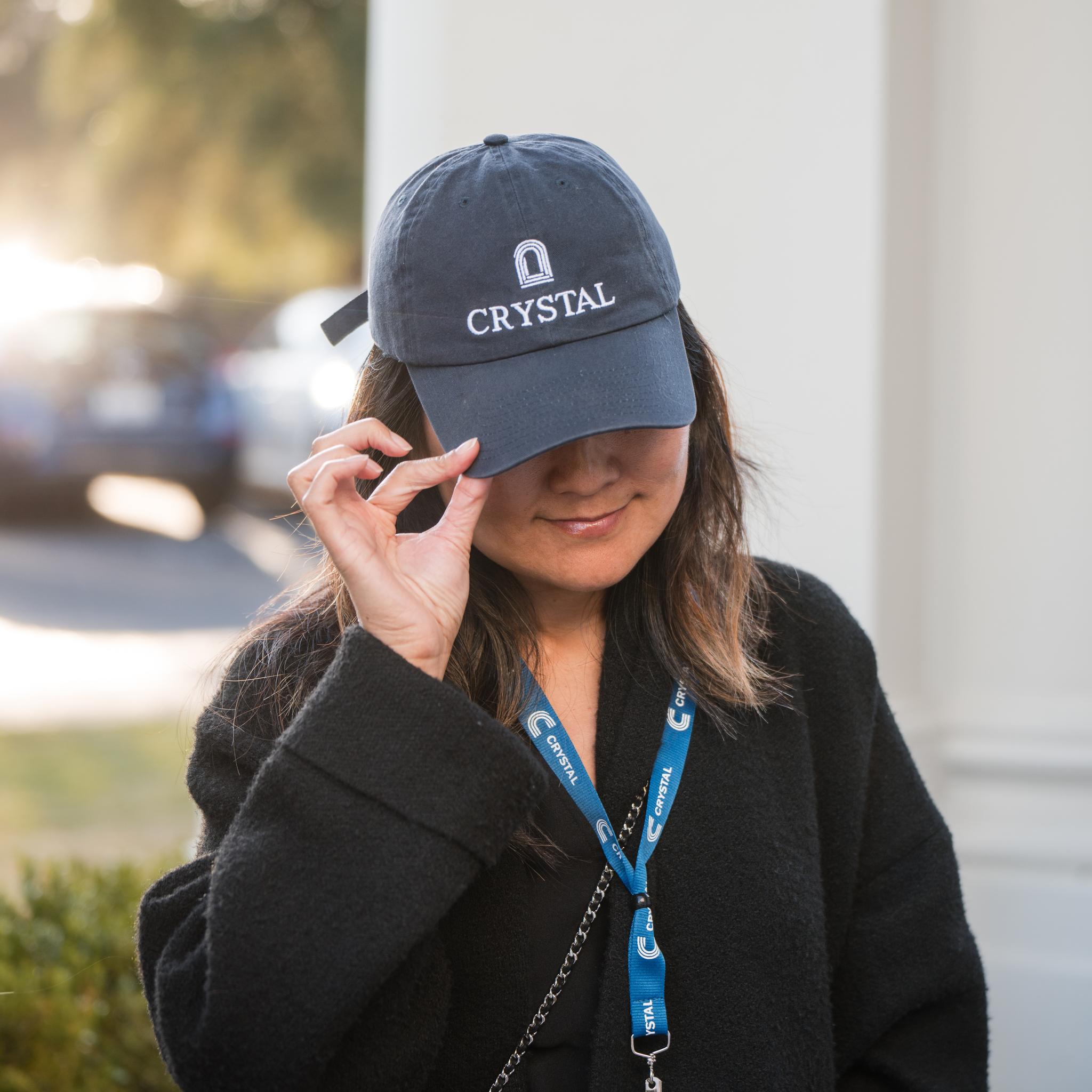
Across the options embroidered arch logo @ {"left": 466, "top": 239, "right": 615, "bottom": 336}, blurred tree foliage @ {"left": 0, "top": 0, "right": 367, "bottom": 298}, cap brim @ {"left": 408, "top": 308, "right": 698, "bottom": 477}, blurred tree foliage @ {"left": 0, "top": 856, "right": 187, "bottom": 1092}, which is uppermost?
blurred tree foliage @ {"left": 0, "top": 0, "right": 367, "bottom": 298}

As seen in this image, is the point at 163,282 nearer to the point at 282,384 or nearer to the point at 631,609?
the point at 282,384

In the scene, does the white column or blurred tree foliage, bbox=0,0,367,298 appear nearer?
the white column

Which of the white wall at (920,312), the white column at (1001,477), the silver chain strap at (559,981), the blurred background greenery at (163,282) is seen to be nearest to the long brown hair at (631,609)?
the silver chain strap at (559,981)

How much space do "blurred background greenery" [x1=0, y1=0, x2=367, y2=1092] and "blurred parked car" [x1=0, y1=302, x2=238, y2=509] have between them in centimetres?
4

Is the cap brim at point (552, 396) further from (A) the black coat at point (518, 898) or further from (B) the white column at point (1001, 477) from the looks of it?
(B) the white column at point (1001, 477)

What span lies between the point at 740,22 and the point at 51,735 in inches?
198

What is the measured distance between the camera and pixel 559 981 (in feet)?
4.96

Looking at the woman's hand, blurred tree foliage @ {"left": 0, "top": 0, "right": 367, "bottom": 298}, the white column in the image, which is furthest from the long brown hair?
blurred tree foliage @ {"left": 0, "top": 0, "right": 367, "bottom": 298}

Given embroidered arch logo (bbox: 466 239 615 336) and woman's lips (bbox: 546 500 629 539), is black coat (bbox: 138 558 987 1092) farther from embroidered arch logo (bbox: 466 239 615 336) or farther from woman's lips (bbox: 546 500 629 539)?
embroidered arch logo (bbox: 466 239 615 336)

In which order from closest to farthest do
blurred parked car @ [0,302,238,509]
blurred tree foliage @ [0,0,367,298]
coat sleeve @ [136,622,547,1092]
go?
coat sleeve @ [136,622,547,1092] → blurred tree foliage @ [0,0,367,298] → blurred parked car @ [0,302,238,509]

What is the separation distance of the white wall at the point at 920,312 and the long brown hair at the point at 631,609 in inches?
31.7

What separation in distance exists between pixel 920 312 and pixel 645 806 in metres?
1.57

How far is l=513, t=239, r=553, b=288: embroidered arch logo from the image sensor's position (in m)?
1.40

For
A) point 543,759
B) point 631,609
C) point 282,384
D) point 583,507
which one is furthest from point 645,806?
point 282,384
